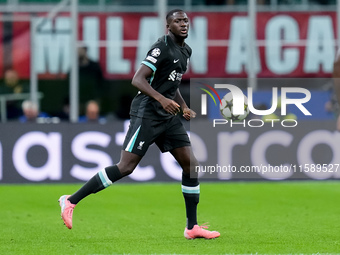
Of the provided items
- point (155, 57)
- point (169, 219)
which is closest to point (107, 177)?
point (155, 57)

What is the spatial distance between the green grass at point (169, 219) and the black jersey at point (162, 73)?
1235 mm

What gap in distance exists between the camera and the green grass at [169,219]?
7629mm

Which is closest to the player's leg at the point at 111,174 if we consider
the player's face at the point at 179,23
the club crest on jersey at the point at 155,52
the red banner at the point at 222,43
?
the club crest on jersey at the point at 155,52

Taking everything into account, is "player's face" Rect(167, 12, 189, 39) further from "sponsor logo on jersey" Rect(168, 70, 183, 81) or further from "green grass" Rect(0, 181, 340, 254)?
"green grass" Rect(0, 181, 340, 254)

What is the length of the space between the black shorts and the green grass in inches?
35.6

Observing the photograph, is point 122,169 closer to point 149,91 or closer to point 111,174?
point 111,174

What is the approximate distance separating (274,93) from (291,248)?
7651 millimetres

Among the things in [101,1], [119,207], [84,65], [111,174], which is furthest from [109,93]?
[111,174]

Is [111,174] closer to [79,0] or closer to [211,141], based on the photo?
[211,141]

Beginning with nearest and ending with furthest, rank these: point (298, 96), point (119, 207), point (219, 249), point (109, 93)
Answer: point (219, 249) < point (119, 207) < point (298, 96) < point (109, 93)

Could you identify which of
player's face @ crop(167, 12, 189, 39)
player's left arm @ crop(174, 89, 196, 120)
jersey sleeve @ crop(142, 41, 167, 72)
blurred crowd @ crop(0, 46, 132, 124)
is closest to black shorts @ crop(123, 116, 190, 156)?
player's left arm @ crop(174, 89, 196, 120)

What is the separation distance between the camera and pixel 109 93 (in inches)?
786

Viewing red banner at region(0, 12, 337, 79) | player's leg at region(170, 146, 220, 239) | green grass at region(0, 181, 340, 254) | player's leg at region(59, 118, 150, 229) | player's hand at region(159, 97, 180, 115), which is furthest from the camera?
red banner at region(0, 12, 337, 79)

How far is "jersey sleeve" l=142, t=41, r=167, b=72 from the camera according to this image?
25.3 feet
